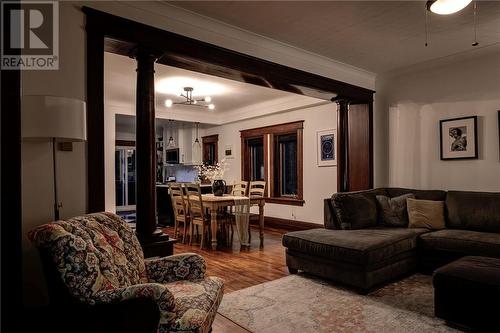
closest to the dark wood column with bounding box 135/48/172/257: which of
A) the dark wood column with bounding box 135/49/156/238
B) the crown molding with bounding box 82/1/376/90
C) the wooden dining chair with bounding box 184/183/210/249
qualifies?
the dark wood column with bounding box 135/49/156/238

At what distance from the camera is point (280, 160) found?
730 centimetres

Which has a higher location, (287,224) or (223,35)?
(223,35)

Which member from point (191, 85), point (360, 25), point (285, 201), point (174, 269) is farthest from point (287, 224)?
point (174, 269)

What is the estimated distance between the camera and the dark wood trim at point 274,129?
6742 mm

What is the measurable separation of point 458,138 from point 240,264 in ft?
11.1

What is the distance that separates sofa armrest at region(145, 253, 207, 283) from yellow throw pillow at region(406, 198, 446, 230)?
298cm

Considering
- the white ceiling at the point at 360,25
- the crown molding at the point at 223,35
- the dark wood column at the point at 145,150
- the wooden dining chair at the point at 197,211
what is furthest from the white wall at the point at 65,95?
the wooden dining chair at the point at 197,211

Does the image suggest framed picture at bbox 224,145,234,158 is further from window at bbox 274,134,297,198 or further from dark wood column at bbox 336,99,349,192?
dark wood column at bbox 336,99,349,192

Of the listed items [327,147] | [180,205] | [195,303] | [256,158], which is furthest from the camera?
[256,158]

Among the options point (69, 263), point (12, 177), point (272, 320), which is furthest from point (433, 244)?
point (12, 177)

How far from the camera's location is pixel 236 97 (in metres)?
6.50

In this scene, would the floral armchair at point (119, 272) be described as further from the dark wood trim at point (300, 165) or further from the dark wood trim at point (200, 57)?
the dark wood trim at point (300, 165)

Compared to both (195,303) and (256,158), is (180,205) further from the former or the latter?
(195,303)

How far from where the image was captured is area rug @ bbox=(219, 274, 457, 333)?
250 cm
